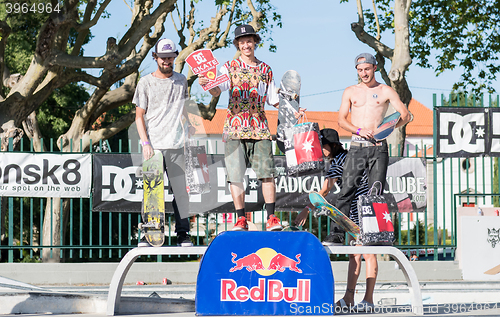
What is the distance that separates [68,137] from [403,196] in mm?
7662

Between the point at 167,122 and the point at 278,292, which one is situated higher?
the point at 167,122

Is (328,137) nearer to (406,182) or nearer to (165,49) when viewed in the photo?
(165,49)

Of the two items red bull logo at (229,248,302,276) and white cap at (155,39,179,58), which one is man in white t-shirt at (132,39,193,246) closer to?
white cap at (155,39,179,58)

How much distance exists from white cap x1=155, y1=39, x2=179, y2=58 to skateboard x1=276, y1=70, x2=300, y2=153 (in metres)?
1.04

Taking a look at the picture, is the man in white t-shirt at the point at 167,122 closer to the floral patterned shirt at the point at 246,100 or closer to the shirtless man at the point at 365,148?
the floral patterned shirt at the point at 246,100

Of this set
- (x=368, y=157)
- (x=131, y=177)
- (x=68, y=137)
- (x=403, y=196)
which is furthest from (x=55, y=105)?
(x=368, y=157)

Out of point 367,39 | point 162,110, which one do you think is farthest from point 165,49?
point 367,39

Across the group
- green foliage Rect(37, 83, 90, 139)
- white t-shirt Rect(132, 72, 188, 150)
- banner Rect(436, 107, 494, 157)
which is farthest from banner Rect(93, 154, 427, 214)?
green foliage Rect(37, 83, 90, 139)

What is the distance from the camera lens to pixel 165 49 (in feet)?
16.0

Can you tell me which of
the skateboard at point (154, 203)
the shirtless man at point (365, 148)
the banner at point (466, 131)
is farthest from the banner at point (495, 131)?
the skateboard at point (154, 203)

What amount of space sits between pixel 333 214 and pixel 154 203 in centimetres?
153

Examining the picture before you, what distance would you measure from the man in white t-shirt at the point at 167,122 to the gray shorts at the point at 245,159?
456 millimetres

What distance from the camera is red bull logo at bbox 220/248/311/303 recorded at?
160 inches

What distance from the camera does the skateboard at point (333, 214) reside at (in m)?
4.54
